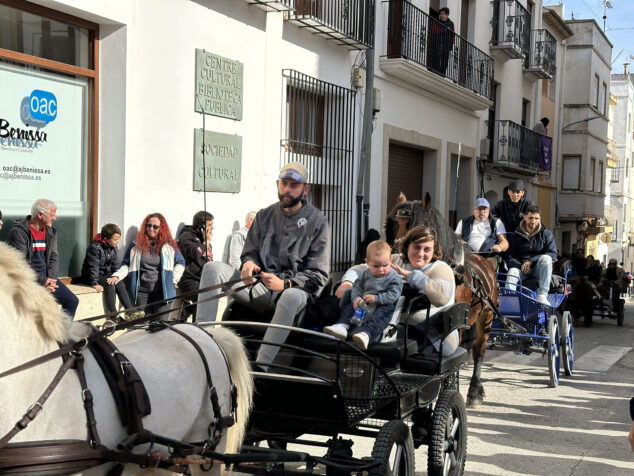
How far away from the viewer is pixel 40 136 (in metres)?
7.78

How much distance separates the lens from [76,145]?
A: 27.0 feet

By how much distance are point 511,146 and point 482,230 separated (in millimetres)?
11842

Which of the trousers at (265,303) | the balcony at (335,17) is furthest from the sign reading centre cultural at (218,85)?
the trousers at (265,303)

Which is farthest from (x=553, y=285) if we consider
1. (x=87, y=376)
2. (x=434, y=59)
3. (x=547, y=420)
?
(x=87, y=376)

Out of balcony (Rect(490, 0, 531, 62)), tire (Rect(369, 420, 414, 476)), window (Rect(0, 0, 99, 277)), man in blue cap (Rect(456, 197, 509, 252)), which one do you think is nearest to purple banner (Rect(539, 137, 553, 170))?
balcony (Rect(490, 0, 531, 62))

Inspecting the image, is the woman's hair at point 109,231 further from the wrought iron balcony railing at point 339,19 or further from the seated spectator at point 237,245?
the wrought iron balcony railing at point 339,19

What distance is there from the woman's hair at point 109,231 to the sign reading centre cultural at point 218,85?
1.93 m

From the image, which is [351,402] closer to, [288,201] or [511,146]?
[288,201]

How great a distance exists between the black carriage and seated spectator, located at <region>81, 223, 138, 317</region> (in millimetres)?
3534

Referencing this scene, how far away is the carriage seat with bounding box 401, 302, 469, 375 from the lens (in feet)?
15.5

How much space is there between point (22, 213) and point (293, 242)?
151 inches

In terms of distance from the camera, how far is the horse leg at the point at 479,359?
748 centimetres

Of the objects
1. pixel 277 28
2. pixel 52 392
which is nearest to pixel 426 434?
pixel 52 392

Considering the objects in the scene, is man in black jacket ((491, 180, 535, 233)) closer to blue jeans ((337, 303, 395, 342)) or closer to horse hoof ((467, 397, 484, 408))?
horse hoof ((467, 397, 484, 408))
